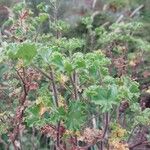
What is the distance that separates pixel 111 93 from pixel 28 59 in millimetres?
398

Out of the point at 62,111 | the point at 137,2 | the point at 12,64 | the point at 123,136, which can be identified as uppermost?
Result: the point at 12,64

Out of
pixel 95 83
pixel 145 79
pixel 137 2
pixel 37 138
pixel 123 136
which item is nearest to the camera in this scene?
pixel 95 83

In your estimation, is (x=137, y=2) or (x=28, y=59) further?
(x=137, y=2)

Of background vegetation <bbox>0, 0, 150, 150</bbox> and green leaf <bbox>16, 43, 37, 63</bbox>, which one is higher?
green leaf <bbox>16, 43, 37, 63</bbox>

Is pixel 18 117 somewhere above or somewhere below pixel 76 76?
below

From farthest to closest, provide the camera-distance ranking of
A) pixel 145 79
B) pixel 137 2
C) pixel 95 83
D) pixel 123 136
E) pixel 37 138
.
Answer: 1. pixel 137 2
2. pixel 145 79
3. pixel 37 138
4. pixel 123 136
5. pixel 95 83

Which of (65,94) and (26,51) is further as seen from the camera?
(65,94)

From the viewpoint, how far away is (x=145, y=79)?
17.4 ft

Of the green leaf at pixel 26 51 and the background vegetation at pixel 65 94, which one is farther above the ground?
the green leaf at pixel 26 51

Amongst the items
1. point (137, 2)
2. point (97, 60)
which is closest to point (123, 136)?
point (97, 60)

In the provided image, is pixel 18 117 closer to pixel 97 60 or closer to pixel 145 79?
pixel 97 60

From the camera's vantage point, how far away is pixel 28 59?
2.12 meters

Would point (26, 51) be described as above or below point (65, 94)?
above

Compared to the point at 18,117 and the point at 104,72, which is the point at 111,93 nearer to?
the point at 104,72
